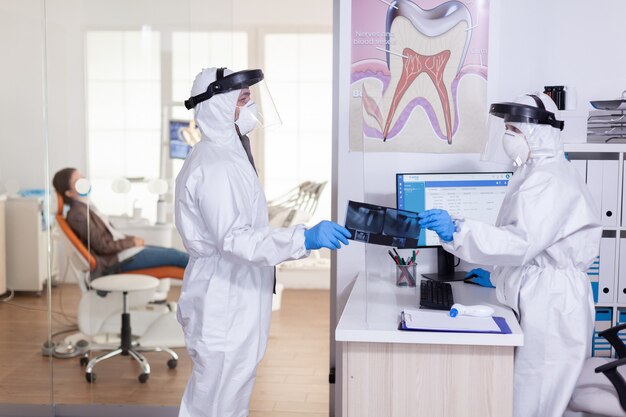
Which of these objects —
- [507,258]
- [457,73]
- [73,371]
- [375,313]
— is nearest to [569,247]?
[507,258]

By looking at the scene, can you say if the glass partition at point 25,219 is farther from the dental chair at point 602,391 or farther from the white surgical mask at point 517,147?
the dental chair at point 602,391

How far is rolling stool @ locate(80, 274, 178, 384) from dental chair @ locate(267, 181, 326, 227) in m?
1.95

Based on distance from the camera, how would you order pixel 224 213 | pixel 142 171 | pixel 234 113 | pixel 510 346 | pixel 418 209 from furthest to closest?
pixel 142 171, pixel 418 209, pixel 234 113, pixel 224 213, pixel 510 346

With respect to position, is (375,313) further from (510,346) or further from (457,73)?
(457,73)

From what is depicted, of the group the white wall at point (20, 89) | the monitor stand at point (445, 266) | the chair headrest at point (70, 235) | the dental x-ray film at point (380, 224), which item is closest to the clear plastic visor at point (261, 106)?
the dental x-ray film at point (380, 224)

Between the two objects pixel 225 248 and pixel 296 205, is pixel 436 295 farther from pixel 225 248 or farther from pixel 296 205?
pixel 296 205

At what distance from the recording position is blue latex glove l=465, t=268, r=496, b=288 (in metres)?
2.92

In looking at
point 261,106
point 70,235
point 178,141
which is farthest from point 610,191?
point 70,235

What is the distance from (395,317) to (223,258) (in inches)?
22.7

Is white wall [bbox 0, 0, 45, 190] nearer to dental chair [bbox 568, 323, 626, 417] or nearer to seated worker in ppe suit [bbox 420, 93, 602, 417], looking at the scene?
seated worker in ppe suit [bbox 420, 93, 602, 417]

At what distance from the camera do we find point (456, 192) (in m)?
3.01

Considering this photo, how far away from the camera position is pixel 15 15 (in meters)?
3.37

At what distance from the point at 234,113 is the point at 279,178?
14.3 ft

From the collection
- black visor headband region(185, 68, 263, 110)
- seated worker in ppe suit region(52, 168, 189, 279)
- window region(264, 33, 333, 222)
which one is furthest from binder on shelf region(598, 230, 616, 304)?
window region(264, 33, 333, 222)
